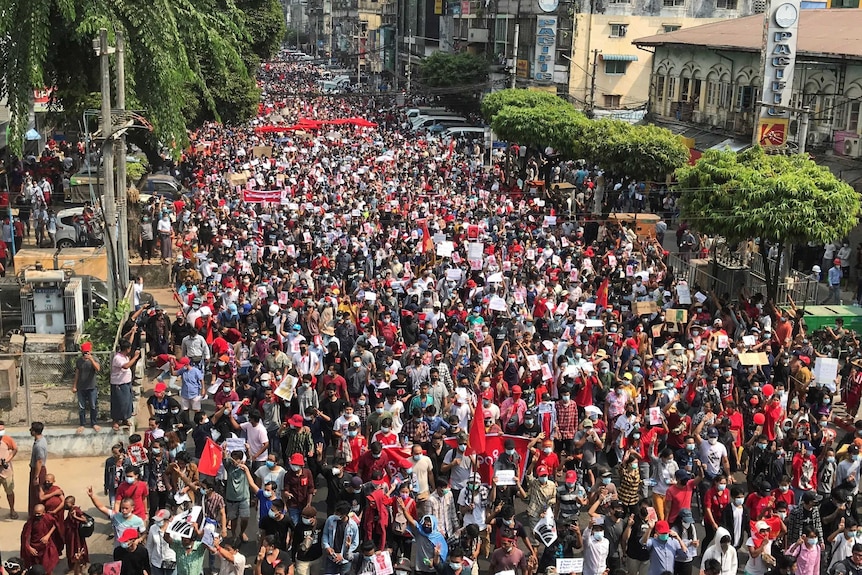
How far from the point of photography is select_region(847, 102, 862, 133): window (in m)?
28.5

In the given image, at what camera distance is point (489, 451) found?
37.6 feet

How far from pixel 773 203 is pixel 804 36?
15276 mm

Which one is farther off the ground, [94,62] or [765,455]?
[94,62]

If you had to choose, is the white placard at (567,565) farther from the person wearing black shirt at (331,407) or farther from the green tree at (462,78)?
the green tree at (462,78)

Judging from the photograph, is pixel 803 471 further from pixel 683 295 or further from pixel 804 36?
pixel 804 36

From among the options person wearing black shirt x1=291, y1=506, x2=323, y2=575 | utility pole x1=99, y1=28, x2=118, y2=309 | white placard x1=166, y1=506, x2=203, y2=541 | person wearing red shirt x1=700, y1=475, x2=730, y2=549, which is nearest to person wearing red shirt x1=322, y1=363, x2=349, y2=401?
person wearing black shirt x1=291, y1=506, x2=323, y2=575

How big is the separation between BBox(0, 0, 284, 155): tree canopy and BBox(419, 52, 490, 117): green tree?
41546 mm

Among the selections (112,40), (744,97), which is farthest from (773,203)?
(744,97)

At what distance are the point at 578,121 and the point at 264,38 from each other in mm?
13959

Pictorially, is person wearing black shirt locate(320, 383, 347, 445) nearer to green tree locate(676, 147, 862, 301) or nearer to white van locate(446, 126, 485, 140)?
green tree locate(676, 147, 862, 301)

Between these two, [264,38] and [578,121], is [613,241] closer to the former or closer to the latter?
[578,121]

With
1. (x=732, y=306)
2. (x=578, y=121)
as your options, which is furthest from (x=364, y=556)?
(x=578, y=121)

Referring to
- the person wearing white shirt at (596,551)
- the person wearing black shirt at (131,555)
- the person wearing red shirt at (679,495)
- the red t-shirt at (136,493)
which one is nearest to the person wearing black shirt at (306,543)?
the person wearing black shirt at (131,555)

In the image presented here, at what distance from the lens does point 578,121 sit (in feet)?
118
